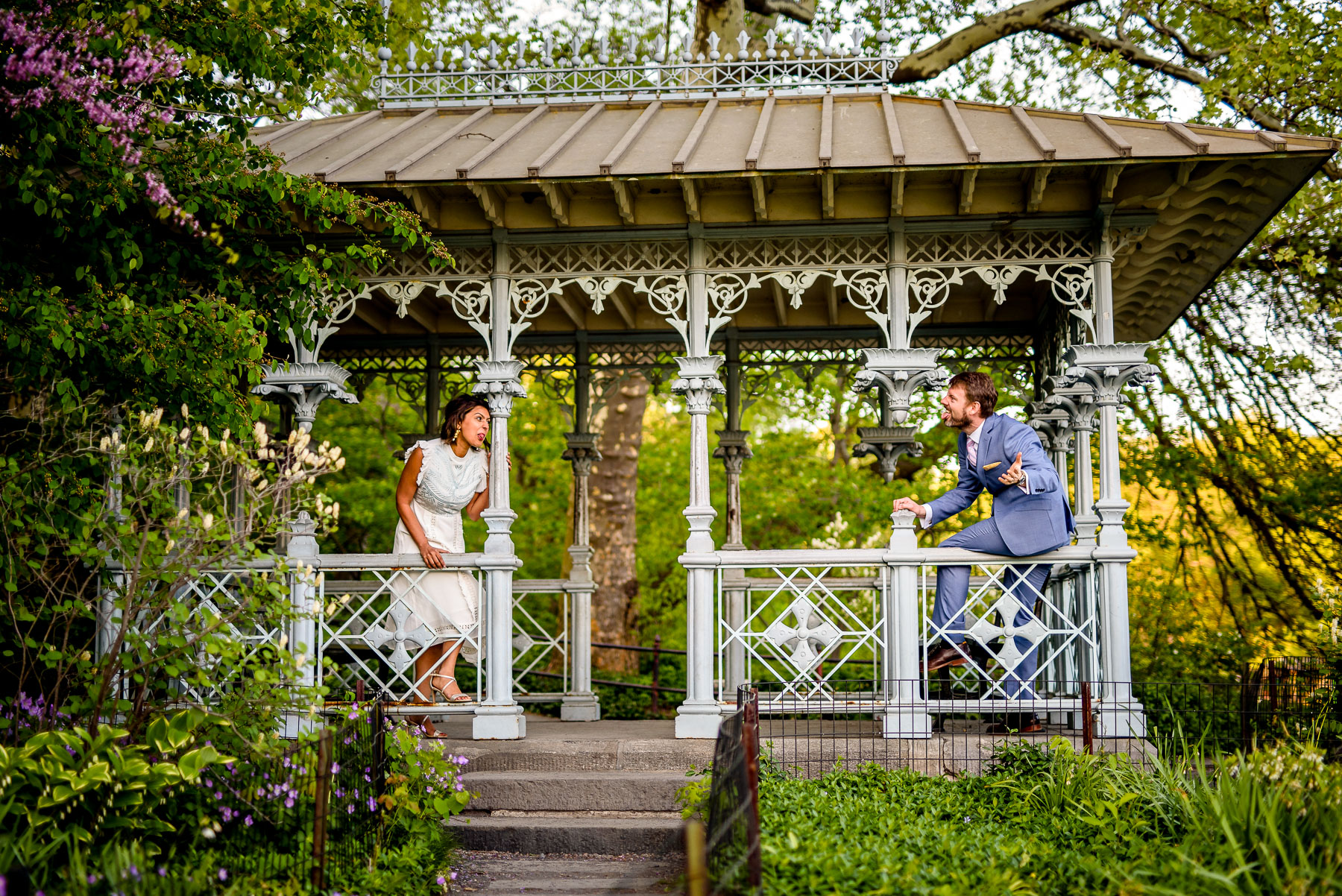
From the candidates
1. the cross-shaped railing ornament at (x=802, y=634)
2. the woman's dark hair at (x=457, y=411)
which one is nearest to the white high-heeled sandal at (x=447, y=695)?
the woman's dark hair at (x=457, y=411)

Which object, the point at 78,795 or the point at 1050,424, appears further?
the point at 1050,424

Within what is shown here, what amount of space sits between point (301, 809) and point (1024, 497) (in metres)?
4.75

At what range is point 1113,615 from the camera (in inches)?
298

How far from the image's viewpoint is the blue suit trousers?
7.55m

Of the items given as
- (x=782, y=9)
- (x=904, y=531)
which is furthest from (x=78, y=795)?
(x=782, y=9)

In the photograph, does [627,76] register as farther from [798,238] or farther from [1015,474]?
[1015,474]

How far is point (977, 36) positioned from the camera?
656 inches

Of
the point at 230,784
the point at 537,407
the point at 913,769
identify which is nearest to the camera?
the point at 230,784

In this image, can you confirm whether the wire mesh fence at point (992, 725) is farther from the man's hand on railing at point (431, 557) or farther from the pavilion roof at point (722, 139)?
the pavilion roof at point (722, 139)

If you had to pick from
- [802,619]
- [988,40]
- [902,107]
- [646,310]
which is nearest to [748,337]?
[646,310]

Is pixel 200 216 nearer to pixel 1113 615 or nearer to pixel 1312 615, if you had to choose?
pixel 1113 615

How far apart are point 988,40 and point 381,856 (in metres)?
14.8

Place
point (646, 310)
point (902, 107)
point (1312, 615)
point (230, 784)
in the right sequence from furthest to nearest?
point (1312, 615) < point (646, 310) < point (902, 107) < point (230, 784)

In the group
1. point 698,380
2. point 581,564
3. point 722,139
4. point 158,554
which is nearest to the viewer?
point 158,554
